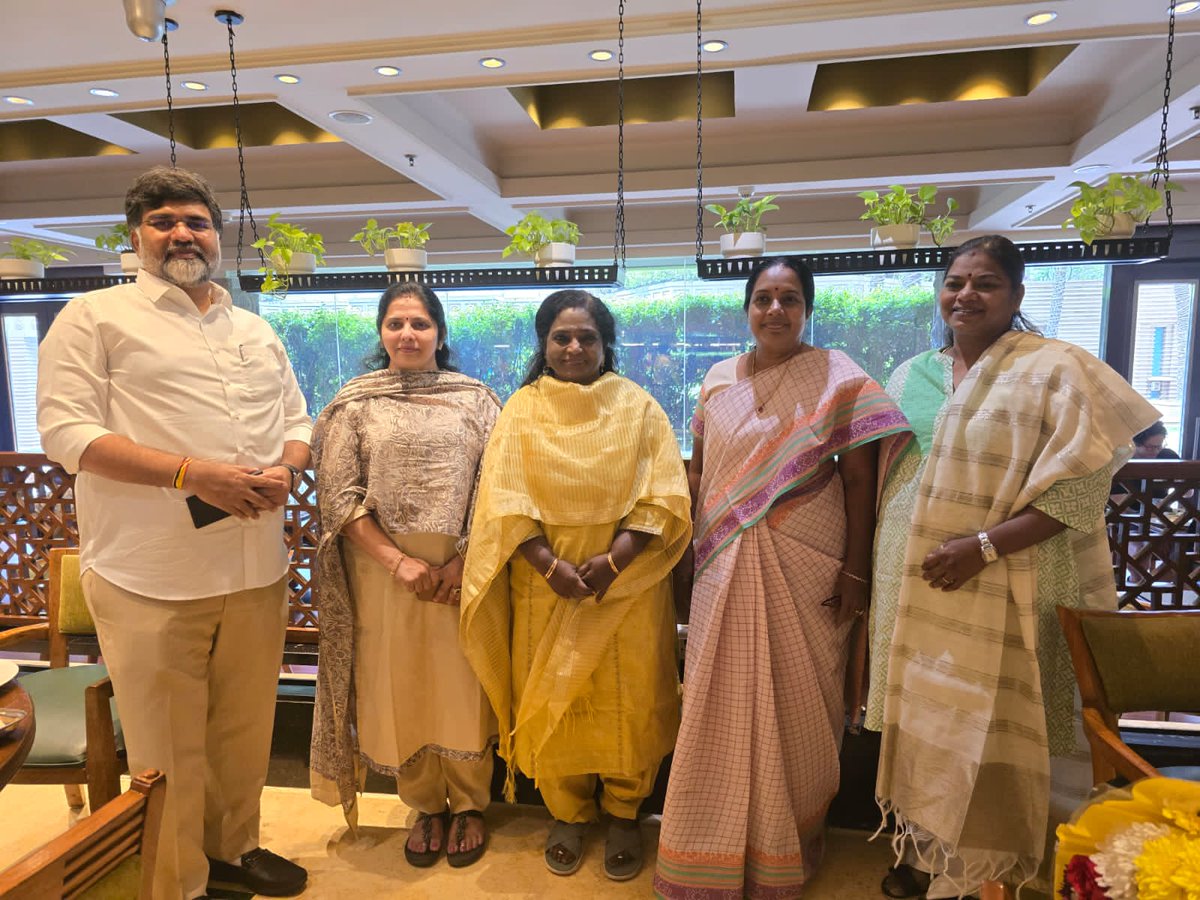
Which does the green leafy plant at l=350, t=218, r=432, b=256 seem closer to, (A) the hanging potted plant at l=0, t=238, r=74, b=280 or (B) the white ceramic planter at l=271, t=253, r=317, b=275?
(B) the white ceramic planter at l=271, t=253, r=317, b=275

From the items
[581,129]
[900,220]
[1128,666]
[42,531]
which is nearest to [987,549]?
[1128,666]

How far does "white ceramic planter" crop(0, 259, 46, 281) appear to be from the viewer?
3.62 m

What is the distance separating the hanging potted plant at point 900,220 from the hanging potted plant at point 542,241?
3.70 ft

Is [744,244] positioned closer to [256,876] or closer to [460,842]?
[460,842]

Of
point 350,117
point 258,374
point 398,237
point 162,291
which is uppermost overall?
point 350,117

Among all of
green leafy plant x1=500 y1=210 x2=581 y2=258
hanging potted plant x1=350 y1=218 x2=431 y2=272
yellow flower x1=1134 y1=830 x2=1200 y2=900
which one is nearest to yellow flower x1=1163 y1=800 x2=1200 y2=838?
yellow flower x1=1134 y1=830 x2=1200 y2=900

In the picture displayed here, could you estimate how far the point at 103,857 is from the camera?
82 cm

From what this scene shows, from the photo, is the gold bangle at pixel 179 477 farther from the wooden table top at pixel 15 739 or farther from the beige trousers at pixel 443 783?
the beige trousers at pixel 443 783

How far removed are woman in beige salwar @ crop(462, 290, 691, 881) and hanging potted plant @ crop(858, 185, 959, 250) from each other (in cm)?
129

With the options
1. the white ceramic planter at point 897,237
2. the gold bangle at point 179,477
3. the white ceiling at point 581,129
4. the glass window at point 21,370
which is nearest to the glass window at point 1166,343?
the white ceiling at point 581,129

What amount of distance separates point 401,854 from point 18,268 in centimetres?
337

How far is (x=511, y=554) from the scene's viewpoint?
1.89m

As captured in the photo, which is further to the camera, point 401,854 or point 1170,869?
point 401,854

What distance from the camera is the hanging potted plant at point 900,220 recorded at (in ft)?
8.82
